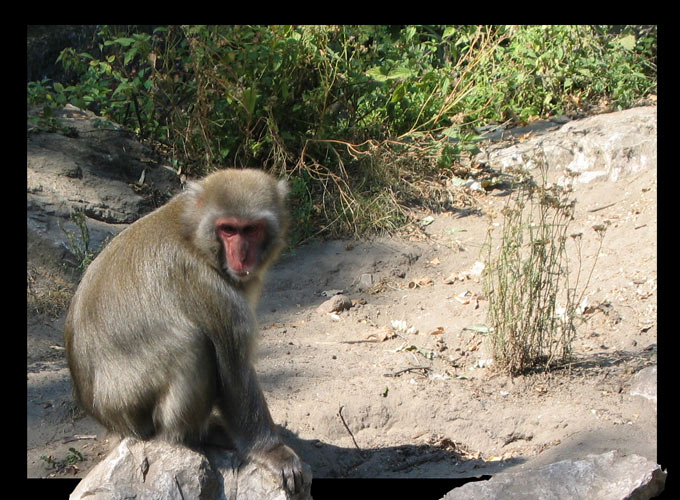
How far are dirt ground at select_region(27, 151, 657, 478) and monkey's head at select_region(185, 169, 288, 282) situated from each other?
1960 mm

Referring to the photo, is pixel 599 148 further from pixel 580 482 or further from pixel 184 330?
pixel 184 330

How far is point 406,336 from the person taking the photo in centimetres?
859

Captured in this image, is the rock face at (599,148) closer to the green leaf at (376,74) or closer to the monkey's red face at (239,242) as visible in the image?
the green leaf at (376,74)

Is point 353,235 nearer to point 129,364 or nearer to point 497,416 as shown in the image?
point 497,416

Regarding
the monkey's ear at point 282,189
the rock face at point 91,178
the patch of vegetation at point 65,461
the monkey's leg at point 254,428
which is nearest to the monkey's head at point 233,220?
the monkey's ear at point 282,189

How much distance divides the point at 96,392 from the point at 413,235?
611 centimetres

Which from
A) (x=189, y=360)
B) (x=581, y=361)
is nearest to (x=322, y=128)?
(x=581, y=361)

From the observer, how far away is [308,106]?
1093cm

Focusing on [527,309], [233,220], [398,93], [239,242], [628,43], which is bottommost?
[527,309]

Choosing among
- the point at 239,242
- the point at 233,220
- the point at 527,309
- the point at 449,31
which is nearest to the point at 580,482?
the point at 527,309

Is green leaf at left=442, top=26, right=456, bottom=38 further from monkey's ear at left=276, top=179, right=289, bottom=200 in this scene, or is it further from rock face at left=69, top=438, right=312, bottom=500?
rock face at left=69, top=438, right=312, bottom=500

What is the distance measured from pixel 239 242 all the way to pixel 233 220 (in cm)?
16

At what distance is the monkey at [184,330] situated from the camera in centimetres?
516

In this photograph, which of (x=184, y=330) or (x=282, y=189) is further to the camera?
(x=282, y=189)
